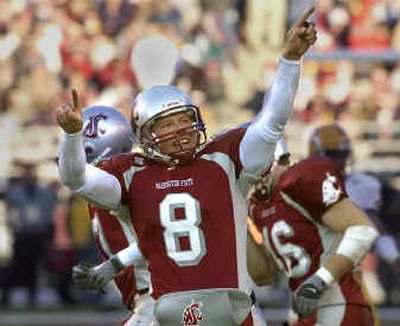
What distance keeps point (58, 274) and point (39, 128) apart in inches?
60.1

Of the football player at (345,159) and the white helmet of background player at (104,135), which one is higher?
the white helmet of background player at (104,135)

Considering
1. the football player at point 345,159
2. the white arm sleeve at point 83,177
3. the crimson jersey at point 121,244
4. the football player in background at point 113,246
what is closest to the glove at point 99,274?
the football player in background at point 113,246

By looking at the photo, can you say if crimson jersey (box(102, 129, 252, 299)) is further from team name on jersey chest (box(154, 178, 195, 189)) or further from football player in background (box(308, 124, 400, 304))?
football player in background (box(308, 124, 400, 304))

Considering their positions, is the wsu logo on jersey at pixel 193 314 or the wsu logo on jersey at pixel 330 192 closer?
the wsu logo on jersey at pixel 193 314

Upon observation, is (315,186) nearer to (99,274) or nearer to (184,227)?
(184,227)

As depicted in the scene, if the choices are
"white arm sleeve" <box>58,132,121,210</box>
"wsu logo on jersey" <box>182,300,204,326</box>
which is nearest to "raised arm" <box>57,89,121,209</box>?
"white arm sleeve" <box>58,132,121,210</box>

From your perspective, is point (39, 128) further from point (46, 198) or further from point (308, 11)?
point (308, 11)

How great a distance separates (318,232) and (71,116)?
1.41 meters

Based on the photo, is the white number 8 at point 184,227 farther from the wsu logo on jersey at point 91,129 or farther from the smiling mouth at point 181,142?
the wsu logo on jersey at point 91,129

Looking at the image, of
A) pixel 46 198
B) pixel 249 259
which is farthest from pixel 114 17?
pixel 249 259

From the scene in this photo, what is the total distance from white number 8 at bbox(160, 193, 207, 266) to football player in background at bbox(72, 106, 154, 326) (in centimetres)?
67

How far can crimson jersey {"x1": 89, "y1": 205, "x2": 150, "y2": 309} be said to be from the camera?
5266mm

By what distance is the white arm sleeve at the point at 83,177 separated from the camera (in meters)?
4.20

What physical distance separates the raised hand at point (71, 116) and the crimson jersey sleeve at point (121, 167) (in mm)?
317
